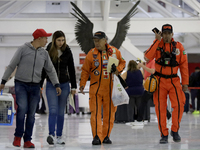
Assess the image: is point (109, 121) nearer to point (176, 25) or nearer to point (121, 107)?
point (121, 107)

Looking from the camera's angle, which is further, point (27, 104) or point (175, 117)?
point (175, 117)

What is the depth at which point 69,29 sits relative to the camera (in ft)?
40.0

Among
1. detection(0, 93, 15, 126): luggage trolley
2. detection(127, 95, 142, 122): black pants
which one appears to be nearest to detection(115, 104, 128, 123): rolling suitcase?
detection(127, 95, 142, 122): black pants

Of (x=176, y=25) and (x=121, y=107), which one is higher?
(x=176, y=25)

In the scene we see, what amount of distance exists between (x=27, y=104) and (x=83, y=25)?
3211mm

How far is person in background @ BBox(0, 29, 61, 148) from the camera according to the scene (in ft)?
13.3

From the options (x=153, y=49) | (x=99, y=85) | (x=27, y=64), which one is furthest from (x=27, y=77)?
(x=153, y=49)

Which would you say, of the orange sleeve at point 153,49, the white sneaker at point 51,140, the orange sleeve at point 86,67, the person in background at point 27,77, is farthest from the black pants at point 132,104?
the person in background at point 27,77

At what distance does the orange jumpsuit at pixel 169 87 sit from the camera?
14.7 ft

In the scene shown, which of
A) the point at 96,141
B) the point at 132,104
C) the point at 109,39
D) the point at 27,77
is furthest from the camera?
the point at 109,39

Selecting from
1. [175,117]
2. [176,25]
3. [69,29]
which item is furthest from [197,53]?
[175,117]

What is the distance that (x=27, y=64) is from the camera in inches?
161

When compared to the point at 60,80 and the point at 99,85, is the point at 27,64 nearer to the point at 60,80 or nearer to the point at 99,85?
the point at 60,80

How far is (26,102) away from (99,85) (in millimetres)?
912
